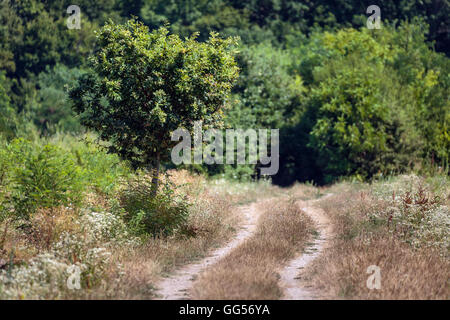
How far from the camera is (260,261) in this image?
31.5 feet

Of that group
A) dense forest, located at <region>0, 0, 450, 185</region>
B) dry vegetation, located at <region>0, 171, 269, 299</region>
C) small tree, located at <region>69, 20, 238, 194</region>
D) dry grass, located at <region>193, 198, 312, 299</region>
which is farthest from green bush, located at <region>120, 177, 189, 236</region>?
dense forest, located at <region>0, 0, 450, 185</region>

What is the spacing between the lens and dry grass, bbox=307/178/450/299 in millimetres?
7754

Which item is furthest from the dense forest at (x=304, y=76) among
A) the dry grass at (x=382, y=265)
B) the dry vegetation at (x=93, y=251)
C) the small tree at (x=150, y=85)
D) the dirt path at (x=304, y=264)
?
the dry grass at (x=382, y=265)

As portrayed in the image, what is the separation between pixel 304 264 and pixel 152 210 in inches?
145

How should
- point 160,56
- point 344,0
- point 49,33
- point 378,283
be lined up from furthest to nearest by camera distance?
point 344,0 → point 49,33 → point 160,56 → point 378,283

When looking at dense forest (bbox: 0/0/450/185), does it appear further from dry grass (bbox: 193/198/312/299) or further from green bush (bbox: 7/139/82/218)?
dry grass (bbox: 193/198/312/299)

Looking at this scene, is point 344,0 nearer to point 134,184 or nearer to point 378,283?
point 134,184

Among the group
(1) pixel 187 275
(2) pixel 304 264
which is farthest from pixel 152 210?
(2) pixel 304 264

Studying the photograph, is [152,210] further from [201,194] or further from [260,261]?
[201,194]

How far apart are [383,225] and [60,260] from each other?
713 centimetres

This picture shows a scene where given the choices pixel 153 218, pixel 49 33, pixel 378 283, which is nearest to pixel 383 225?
pixel 378 283

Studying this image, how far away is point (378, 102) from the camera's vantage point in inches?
1016

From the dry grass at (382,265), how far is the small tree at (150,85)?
4234mm

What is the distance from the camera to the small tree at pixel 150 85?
11.5 metres
